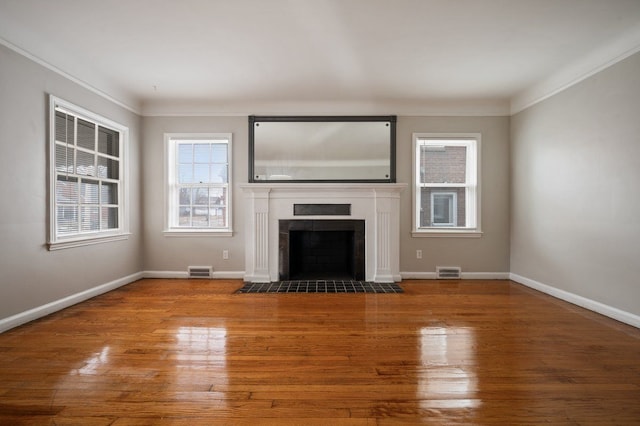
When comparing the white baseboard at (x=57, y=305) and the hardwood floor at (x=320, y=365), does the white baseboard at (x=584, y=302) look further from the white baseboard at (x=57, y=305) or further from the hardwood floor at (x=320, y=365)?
the white baseboard at (x=57, y=305)

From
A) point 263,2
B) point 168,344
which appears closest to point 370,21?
point 263,2

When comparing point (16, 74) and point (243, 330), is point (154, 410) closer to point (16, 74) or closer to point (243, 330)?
point (243, 330)

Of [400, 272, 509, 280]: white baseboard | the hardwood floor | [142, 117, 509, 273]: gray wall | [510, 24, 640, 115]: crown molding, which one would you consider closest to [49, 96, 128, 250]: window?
[142, 117, 509, 273]: gray wall

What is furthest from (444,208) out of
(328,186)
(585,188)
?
(328,186)

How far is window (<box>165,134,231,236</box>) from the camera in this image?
186 inches

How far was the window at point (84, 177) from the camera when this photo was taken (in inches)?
126

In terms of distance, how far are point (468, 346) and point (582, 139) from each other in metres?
2.65

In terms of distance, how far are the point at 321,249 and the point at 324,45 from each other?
2.85m

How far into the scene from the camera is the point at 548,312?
3180mm

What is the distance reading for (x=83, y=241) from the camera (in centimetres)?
350

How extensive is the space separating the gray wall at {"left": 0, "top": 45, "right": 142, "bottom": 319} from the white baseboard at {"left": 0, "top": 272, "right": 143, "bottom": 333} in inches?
1.7

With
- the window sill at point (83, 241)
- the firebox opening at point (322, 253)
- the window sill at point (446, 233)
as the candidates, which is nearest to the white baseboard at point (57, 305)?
the window sill at point (83, 241)

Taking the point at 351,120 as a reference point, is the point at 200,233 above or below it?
below

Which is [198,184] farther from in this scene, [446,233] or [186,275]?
[446,233]
